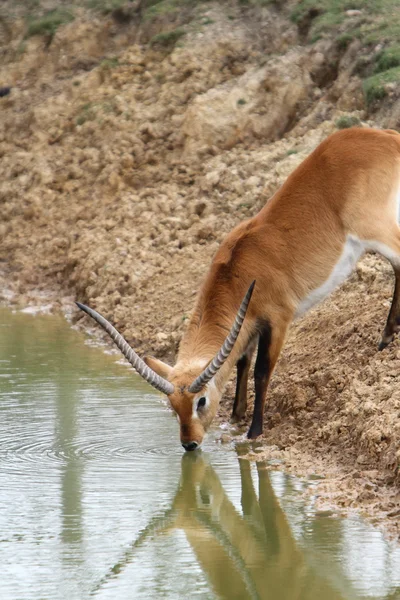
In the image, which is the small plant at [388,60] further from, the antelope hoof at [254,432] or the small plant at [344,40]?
the antelope hoof at [254,432]

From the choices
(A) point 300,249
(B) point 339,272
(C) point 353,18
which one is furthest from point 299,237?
(C) point 353,18

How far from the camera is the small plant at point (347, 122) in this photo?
13.1 meters

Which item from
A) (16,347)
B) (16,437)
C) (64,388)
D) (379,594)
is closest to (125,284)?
(16,347)

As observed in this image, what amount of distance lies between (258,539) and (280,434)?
1918 mm

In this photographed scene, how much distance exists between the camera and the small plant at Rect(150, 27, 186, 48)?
16.7 meters

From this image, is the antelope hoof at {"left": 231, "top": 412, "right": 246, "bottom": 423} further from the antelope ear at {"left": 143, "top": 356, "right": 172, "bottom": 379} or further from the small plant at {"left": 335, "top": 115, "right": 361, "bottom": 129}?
the small plant at {"left": 335, "top": 115, "right": 361, "bottom": 129}

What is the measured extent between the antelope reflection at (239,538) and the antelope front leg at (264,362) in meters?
0.51

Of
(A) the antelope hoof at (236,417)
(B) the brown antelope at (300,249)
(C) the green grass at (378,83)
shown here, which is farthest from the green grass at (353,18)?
(A) the antelope hoof at (236,417)

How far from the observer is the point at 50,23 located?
60.3ft

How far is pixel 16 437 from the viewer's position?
330 inches

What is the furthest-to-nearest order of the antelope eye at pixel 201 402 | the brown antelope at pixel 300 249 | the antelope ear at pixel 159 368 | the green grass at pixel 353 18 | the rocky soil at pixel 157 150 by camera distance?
the green grass at pixel 353 18 < the rocky soil at pixel 157 150 < the brown antelope at pixel 300 249 < the antelope ear at pixel 159 368 < the antelope eye at pixel 201 402

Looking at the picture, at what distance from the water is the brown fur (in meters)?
0.86

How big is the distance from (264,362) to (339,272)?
2.98ft

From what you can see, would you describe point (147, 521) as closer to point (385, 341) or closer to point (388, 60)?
point (385, 341)
